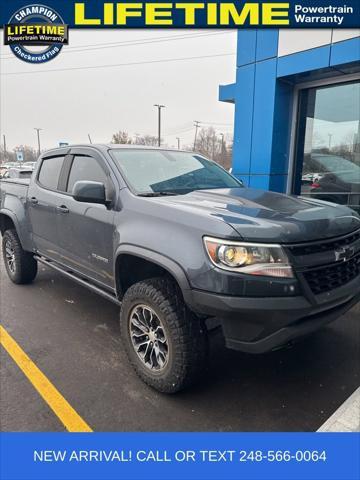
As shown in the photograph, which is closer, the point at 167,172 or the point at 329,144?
the point at 167,172

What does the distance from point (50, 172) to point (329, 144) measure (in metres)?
5.58

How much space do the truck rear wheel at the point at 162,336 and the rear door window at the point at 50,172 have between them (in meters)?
2.06

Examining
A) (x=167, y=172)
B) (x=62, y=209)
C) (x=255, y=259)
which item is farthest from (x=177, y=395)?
(x=62, y=209)

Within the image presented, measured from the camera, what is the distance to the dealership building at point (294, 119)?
6914mm

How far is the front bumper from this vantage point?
221cm

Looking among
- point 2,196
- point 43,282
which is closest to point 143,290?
point 43,282

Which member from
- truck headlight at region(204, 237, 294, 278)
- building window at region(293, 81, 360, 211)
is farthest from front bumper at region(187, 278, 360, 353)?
building window at region(293, 81, 360, 211)

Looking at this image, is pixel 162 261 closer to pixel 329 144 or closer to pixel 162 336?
pixel 162 336

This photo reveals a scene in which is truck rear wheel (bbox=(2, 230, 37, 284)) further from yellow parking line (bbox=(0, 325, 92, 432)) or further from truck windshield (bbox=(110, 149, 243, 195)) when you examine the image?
truck windshield (bbox=(110, 149, 243, 195))

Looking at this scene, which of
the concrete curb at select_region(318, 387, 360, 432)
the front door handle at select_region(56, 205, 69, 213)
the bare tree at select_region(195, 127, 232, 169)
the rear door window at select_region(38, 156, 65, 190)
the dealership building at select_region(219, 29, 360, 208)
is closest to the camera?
the concrete curb at select_region(318, 387, 360, 432)

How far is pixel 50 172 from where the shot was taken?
4512 mm

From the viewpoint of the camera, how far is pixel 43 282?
5539mm

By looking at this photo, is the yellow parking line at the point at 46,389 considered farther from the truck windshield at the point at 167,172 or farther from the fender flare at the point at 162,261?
the truck windshield at the point at 167,172

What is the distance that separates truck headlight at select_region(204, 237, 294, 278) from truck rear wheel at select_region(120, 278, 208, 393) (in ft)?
1.77
